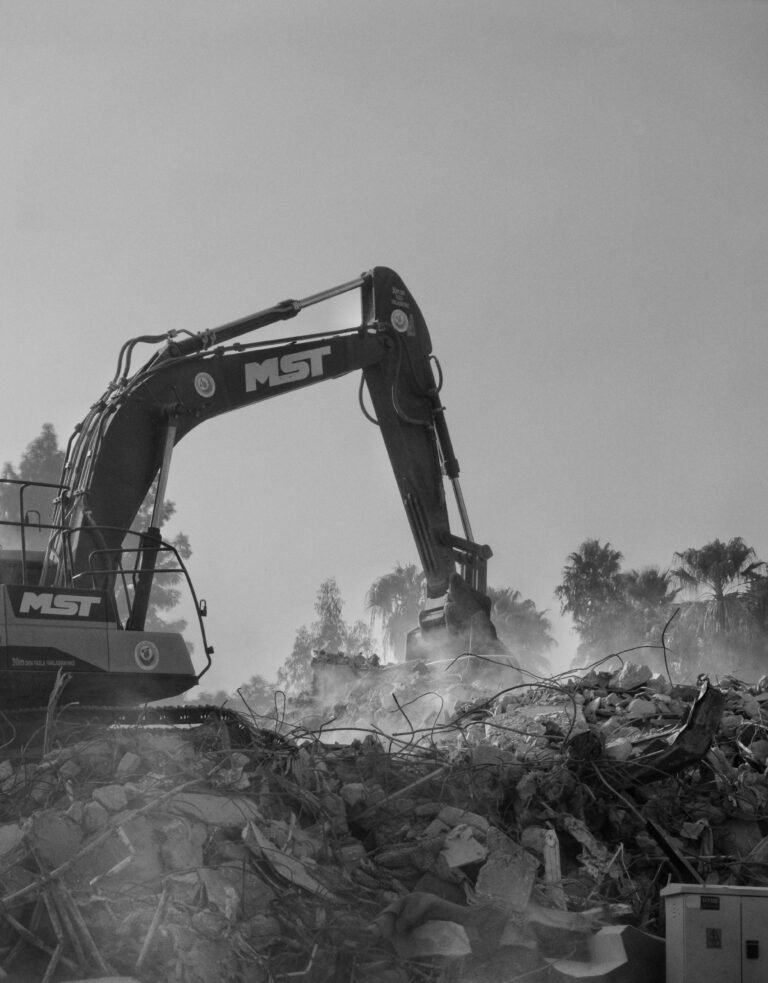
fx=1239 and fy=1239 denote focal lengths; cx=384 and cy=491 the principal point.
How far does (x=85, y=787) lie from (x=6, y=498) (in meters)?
33.1

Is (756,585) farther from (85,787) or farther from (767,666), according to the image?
(85,787)

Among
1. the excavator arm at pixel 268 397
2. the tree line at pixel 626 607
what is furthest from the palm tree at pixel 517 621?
the excavator arm at pixel 268 397

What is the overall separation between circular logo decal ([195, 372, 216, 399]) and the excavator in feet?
0.04

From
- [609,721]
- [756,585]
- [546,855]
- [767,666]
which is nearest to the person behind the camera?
[546,855]

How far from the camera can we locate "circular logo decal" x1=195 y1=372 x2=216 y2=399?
11812 millimetres

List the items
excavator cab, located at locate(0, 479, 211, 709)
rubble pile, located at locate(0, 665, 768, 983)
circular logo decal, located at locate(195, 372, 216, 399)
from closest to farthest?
rubble pile, located at locate(0, 665, 768, 983), excavator cab, located at locate(0, 479, 211, 709), circular logo decal, located at locate(195, 372, 216, 399)

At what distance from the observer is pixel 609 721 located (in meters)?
11.3

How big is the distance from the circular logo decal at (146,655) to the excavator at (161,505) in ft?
0.03

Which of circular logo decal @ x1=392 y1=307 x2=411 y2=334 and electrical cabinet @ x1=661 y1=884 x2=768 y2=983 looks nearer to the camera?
electrical cabinet @ x1=661 y1=884 x2=768 y2=983

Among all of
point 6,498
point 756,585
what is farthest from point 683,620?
point 6,498

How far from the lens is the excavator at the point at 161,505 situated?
29.7ft

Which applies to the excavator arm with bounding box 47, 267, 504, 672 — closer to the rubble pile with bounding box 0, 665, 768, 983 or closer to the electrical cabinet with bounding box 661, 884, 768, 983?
the rubble pile with bounding box 0, 665, 768, 983

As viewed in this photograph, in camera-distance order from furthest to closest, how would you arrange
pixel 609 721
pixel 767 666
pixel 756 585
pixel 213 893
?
pixel 756 585 < pixel 767 666 < pixel 609 721 < pixel 213 893

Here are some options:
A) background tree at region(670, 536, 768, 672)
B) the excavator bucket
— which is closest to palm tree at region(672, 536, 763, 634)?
background tree at region(670, 536, 768, 672)
